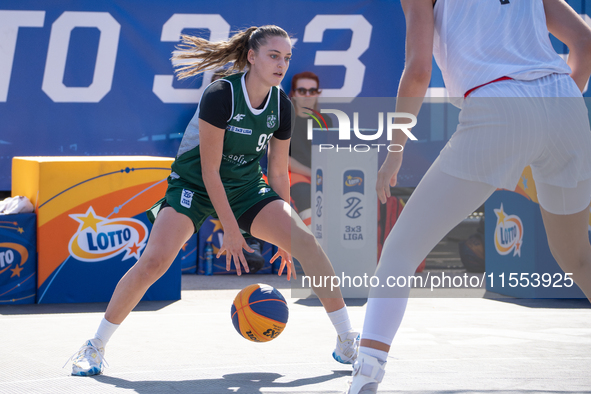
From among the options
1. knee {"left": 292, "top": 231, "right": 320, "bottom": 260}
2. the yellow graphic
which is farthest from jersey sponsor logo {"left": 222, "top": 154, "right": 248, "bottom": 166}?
the yellow graphic

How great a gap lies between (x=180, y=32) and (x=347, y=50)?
6.43 ft

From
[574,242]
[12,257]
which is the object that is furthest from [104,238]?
[574,242]

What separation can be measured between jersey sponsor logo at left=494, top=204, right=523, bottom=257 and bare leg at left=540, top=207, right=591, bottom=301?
3.59 metres

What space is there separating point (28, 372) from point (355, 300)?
3211 millimetres

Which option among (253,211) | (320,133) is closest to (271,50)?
(253,211)

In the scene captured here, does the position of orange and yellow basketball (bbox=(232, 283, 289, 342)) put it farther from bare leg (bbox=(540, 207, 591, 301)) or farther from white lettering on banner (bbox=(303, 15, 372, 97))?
white lettering on banner (bbox=(303, 15, 372, 97))

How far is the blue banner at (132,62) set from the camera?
7176 mm

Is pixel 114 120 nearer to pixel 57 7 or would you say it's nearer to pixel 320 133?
pixel 57 7

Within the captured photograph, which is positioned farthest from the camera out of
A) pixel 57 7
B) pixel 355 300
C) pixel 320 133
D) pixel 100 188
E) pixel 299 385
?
pixel 320 133

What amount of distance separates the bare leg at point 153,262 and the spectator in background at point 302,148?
4.17 meters

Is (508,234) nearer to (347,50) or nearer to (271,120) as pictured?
(347,50)

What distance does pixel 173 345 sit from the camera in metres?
3.84

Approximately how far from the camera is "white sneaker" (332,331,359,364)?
3307mm

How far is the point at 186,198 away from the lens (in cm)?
332
